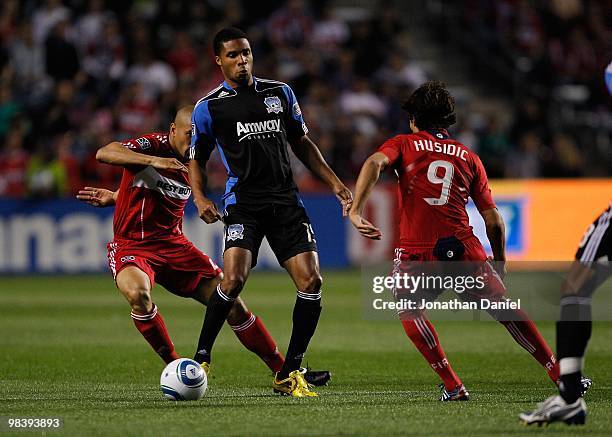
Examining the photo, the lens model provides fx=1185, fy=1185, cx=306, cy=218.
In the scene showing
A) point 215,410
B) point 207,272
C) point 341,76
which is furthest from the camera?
point 341,76

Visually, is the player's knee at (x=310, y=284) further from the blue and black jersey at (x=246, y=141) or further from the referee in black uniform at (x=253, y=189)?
the blue and black jersey at (x=246, y=141)

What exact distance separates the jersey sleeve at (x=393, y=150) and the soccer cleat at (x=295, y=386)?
5.14 ft

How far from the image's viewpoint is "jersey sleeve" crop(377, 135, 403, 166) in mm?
7539

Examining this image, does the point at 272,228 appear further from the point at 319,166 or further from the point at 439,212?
the point at 439,212

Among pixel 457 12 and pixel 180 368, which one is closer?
pixel 180 368

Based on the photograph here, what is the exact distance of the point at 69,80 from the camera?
66.7ft

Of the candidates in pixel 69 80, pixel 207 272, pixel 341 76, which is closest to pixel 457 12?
pixel 341 76

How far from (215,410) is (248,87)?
88.3 inches

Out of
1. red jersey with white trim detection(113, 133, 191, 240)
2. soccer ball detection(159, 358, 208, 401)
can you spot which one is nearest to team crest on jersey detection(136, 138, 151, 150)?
red jersey with white trim detection(113, 133, 191, 240)

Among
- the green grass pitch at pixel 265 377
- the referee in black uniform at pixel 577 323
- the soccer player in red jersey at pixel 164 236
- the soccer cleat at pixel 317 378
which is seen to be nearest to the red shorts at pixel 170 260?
the soccer player in red jersey at pixel 164 236

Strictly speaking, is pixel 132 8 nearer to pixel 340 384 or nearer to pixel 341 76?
pixel 341 76

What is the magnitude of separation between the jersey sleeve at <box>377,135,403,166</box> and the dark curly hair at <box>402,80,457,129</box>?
26 centimetres

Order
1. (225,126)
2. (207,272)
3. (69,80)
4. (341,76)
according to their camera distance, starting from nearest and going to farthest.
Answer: (225,126), (207,272), (69,80), (341,76)

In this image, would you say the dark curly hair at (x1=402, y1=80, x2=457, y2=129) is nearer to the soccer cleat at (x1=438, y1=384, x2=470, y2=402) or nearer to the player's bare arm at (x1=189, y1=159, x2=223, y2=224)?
the player's bare arm at (x1=189, y1=159, x2=223, y2=224)
